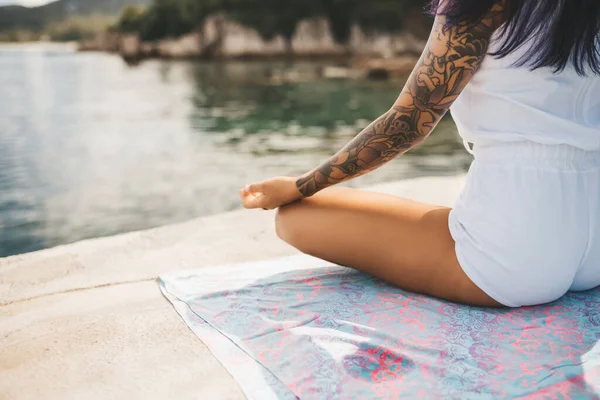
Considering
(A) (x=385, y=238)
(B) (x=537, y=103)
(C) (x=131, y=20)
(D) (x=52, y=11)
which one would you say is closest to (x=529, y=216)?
(B) (x=537, y=103)

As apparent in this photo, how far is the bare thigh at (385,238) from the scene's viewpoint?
1.75m

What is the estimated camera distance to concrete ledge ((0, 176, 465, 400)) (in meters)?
1.58

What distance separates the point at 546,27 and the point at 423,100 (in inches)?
14.7

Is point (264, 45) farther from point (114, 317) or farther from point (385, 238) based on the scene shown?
point (385, 238)

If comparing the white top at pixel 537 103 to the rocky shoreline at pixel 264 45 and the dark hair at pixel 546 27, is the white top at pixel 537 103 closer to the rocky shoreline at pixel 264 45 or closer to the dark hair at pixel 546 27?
the dark hair at pixel 546 27

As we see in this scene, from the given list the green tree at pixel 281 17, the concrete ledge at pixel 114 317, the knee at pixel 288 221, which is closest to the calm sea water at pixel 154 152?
the concrete ledge at pixel 114 317

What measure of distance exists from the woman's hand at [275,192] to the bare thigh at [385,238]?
0.03 metres

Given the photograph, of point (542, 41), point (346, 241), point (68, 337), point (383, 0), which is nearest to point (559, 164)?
point (542, 41)

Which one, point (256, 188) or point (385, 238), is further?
point (256, 188)

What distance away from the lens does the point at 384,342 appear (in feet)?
5.52

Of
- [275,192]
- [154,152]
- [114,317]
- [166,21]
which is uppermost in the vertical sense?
[166,21]

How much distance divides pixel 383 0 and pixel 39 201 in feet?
126

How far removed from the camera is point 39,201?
5277mm

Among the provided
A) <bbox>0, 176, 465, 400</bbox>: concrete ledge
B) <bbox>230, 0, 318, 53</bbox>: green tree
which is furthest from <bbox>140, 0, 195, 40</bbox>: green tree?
<bbox>0, 176, 465, 400</bbox>: concrete ledge
